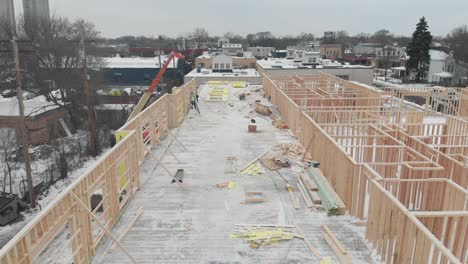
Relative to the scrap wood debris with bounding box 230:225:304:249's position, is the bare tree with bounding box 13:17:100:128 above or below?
above

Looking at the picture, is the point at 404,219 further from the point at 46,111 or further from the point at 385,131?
the point at 46,111

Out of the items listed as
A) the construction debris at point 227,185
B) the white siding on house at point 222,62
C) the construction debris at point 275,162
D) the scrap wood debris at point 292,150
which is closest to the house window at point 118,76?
the white siding on house at point 222,62

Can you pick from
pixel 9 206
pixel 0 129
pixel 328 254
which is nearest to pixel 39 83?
pixel 0 129

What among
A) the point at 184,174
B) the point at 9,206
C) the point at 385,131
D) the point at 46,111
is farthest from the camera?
the point at 46,111

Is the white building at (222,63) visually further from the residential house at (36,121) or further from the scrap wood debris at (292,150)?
the scrap wood debris at (292,150)

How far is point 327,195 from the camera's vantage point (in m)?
9.07

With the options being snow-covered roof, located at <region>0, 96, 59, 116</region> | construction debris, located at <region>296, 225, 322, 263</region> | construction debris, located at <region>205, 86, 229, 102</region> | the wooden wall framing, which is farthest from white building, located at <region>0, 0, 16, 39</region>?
construction debris, located at <region>296, 225, 322, 263</region>

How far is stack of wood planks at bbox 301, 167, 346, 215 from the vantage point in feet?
27.7

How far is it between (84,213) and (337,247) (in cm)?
489

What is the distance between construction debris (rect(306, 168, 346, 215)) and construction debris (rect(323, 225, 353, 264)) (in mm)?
759

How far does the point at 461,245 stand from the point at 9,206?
16.4 m

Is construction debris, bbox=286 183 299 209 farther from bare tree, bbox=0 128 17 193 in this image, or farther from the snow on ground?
bare tree, bbox=0 128 17 193

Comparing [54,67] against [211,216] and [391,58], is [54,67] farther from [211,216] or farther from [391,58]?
[391,58]

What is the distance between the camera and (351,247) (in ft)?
23.4
